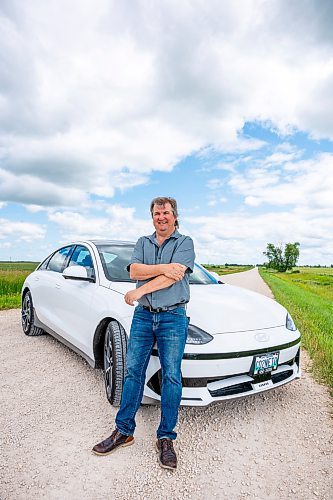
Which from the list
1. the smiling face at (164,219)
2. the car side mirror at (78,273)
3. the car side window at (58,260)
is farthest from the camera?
the car side window at (58,260)

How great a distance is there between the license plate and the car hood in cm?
25

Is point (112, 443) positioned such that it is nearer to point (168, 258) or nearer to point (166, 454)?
point (166, 454)

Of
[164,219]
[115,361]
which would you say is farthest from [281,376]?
[164,219]

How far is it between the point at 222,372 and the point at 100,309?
1369mm

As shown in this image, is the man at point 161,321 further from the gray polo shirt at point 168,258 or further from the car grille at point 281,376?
the car grille at point 281,376

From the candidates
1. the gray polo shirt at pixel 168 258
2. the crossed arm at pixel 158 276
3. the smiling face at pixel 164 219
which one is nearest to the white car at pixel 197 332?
the gray polo shirt at pixel 168 258

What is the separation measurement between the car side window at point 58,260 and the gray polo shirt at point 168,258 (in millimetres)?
2590

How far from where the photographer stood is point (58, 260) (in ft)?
18.0

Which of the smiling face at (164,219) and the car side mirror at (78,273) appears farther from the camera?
the car side mirror at (78,273)

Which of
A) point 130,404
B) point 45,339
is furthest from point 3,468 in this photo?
point 45,339

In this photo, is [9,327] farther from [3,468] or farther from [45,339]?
[3,468]

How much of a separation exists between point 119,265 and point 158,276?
1.62 meters

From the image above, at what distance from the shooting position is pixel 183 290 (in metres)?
2.78

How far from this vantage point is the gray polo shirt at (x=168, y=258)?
2.72m
